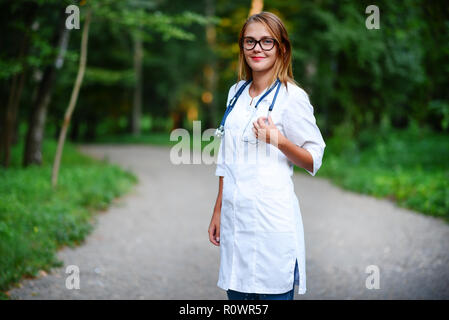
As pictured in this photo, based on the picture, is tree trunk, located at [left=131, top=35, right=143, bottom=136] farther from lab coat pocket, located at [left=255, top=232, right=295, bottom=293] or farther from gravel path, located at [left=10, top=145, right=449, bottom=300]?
lab coat pocket, located at [left=255, top=232, right=295, bottom=293]

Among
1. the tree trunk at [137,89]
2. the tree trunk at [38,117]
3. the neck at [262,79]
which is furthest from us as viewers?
the tree trunk at [137,89]

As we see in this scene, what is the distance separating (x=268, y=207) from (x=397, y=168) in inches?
382

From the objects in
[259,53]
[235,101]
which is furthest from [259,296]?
[259,53]

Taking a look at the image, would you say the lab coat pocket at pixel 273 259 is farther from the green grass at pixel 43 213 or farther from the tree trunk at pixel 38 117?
the tree trunk at pixel 38 117

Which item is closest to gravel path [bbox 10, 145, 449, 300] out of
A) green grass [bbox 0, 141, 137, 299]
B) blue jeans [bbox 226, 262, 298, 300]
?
green grass [bbox 0, 141, 137, 299]

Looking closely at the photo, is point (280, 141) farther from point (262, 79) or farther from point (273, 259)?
point (273, 259)

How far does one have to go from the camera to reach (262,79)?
2.19m

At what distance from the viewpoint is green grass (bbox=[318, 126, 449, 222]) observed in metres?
7.78

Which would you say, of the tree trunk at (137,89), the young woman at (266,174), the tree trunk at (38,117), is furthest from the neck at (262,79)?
the tree trunk at (137,89)

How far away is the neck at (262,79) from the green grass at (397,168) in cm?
585

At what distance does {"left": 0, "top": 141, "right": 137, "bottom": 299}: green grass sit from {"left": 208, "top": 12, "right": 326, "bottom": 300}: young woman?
2.65 meters

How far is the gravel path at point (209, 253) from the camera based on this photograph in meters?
4.27

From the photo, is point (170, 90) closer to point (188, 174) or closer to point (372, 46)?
point (188, 174)
